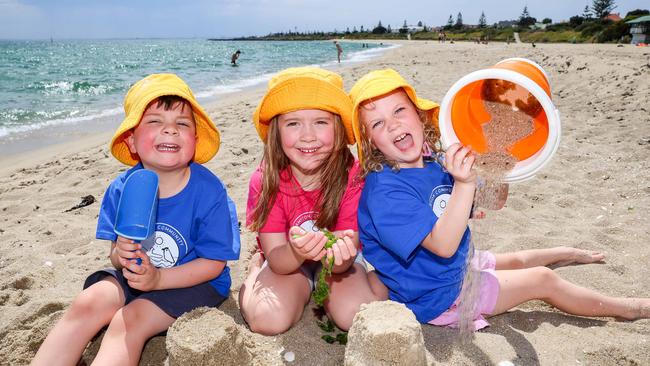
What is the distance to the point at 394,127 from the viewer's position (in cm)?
226

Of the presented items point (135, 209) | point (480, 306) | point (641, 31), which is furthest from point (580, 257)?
point (641, 31)

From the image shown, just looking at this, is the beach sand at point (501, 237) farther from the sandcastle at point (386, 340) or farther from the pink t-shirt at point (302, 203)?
the pink t-shirt at point (302, 203)

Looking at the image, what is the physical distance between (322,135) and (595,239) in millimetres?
2129

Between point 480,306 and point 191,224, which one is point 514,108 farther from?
point 191,224

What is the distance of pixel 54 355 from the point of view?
76.3 inches

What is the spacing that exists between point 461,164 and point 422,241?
397mm

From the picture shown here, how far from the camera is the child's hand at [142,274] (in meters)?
1.98

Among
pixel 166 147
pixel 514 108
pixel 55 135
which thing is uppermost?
pixel 514 108

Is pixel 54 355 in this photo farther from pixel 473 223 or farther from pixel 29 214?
pixel 29 214

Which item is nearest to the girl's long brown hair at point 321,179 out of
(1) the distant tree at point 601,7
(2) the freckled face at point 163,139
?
(2) the freckled face at point 163,139

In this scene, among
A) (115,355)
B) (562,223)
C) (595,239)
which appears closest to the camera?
(115,355)

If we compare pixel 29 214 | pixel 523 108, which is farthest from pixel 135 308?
pixel 29 214

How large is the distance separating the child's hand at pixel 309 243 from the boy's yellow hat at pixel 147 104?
82cm

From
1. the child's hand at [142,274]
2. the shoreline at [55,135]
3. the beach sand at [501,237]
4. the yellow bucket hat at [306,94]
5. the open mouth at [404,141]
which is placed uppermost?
the yellow bucket hat at [306,94]
